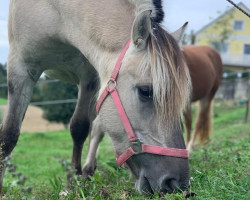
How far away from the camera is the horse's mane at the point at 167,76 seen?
7.20 feet

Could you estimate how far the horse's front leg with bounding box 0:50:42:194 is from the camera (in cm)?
301

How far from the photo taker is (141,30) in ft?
7.59

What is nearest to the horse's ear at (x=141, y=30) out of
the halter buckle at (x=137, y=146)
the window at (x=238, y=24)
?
the halter buckle at (x=137, y=146)

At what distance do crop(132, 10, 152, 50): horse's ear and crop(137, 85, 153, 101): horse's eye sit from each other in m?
0.27

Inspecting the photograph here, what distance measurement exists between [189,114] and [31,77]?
4.54m

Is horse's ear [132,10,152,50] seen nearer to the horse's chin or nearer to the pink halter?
the pink halter

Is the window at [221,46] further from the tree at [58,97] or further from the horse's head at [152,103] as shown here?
the horse's head at [152,103]

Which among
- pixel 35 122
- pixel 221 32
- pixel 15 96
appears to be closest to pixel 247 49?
pixel 221 32

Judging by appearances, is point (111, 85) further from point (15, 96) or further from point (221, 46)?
point (221, 46)

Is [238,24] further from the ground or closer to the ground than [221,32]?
further from the ground

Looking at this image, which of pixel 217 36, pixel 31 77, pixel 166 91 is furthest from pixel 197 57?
pixel 217 36

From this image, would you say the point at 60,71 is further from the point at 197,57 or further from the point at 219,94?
the point at 219,94

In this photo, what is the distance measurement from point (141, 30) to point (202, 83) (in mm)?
4668

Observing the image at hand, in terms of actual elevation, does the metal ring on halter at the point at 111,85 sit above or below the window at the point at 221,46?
above
